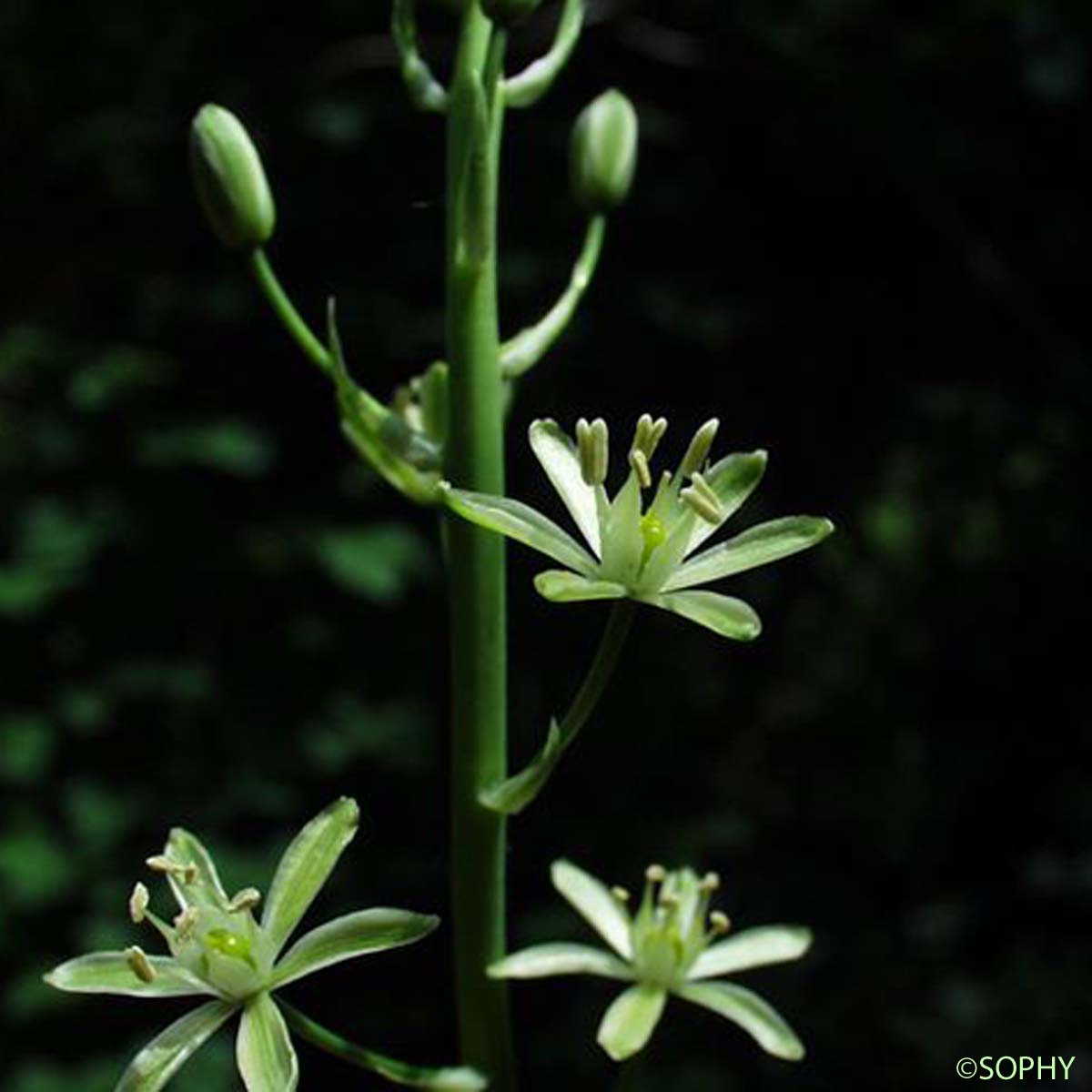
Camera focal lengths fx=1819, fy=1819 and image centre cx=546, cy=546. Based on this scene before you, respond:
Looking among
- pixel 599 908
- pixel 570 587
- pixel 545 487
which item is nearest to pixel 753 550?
pixel 570 587

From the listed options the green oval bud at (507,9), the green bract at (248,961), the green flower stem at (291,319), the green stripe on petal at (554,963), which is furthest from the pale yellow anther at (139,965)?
the green oval bud at (507,9)

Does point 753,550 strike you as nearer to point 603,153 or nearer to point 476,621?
point 476,621

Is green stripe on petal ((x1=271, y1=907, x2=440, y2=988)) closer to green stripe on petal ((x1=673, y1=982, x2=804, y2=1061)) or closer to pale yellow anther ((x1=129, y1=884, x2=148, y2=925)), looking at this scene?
pale yellow anther ((x1=129, y1=884, x2=148, y2=925))

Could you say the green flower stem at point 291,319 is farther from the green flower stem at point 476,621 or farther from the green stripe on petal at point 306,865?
the green stripe on petal at point 306,865

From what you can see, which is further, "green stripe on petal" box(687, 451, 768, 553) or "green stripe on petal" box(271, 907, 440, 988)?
"green stripe on petal" box(687, 451, 768, 553)

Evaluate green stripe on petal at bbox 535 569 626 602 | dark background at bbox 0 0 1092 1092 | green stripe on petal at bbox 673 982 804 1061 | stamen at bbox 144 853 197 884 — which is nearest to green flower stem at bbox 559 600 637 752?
green stripe on petal at bbox 535 569 626 602

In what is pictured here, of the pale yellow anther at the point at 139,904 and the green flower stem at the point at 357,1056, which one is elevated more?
the pale yellow anther at the point at 139,904

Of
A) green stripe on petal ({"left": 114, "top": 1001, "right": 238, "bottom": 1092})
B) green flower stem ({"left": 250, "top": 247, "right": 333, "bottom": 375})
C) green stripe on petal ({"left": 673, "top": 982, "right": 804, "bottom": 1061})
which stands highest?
green flower stem ({"left": 250, "top": 247, "right": 333, "bottom": 375})
